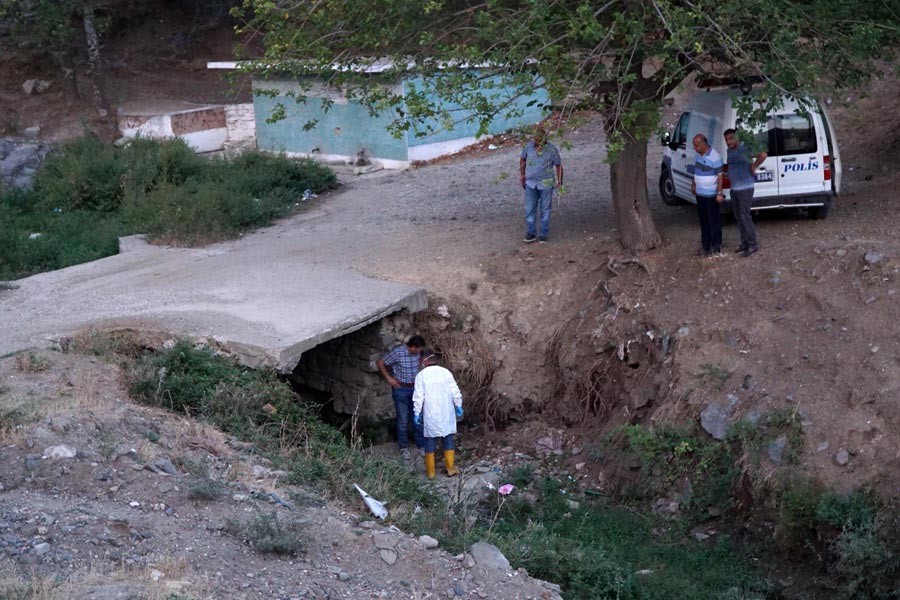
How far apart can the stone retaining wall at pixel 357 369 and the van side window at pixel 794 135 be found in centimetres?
502

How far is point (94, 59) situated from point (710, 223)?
1881cm

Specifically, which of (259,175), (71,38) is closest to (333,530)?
(259,175)

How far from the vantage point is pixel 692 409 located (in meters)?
9.86

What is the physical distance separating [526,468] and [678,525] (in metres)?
2.01

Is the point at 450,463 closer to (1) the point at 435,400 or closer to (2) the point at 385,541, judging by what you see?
(1) the point at 435,400

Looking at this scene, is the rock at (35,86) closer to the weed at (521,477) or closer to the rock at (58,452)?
the weed at (521,477)

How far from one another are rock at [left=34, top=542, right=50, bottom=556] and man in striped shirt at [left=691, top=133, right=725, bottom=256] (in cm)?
777

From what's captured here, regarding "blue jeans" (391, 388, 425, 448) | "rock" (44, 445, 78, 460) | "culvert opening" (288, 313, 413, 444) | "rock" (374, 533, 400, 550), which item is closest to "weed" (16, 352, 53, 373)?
"rock" (44, 445, 78, 460)

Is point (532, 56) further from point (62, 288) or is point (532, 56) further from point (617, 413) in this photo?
point (62, 288)

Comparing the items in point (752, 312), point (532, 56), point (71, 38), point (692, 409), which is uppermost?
point (71, 38)

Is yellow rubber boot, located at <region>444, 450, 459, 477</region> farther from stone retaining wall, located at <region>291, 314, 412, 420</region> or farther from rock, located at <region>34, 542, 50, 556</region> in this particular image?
rock, located at <region>34, 542, 50, 556</region>

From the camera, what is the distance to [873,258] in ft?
33.0

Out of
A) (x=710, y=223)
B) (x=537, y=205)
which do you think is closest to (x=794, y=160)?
(x=710, y=223)

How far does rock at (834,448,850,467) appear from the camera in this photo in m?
8.59
